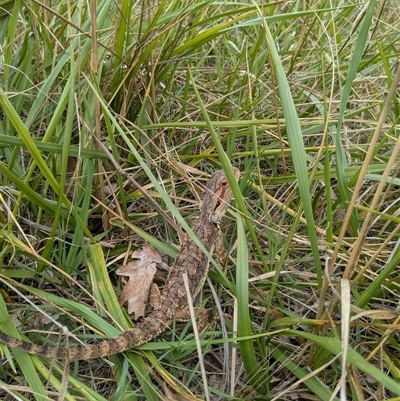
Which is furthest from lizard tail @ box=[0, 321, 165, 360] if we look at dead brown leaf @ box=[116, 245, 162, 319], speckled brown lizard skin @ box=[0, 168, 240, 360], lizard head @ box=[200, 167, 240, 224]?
lizard head @ box=[200, 167, 240, 224]

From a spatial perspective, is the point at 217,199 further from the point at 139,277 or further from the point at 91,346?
the point at 91,346

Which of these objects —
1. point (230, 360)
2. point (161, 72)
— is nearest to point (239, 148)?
point (161, 72)

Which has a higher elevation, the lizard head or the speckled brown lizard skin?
the lizard head

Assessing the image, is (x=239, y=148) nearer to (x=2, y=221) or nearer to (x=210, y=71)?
(x=210, y=71)

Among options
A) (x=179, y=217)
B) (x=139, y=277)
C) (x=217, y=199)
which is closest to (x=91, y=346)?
(x=139, y=277)

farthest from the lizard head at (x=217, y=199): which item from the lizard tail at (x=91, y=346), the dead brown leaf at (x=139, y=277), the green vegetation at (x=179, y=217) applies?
the lizard tail at (x=91, y=346)

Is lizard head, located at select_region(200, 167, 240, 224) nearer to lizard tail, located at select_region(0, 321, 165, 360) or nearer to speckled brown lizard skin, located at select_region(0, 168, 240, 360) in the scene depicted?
speckled brown lizard skin, located at select_region(0, 168, 240, 360)

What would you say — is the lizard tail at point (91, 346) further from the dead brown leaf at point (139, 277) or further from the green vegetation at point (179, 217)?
the dead brown leaf at point (139, 277)
